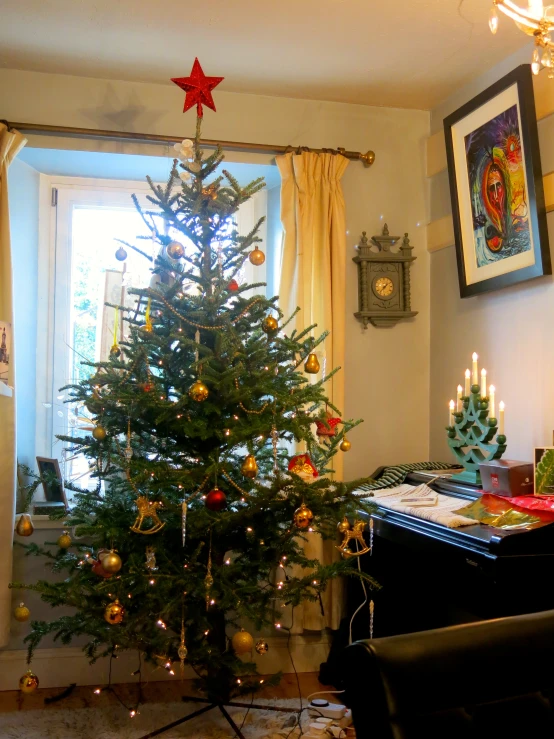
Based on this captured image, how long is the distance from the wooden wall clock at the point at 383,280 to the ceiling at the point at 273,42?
2.30ft

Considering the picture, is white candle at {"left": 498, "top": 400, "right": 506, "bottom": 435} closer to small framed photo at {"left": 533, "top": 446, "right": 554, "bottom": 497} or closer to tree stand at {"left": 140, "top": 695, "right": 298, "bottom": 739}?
small framed photo at {"left": 533, "top": 446, "right": 554, "bottom": 497}

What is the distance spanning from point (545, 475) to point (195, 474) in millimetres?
1106

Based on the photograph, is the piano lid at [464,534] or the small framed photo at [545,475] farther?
the small framed photo at [545,475]

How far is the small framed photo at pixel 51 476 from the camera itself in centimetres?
303

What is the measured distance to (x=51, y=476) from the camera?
9.81 feet

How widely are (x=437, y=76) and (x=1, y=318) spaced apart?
213 cm

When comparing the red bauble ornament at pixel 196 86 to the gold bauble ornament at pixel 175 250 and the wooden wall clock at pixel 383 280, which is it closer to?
the gold bauble ornament at pixel 175 250

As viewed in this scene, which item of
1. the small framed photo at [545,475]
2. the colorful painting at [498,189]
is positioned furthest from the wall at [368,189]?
the small framed photo at [545,475]

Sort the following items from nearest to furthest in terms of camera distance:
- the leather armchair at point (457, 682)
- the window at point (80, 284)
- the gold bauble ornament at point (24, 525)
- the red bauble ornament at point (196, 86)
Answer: the leather armchair at point (457, 682), the red bauble ornament at point (196, 86), the gold bauble ornament at point (24, 525), the window at point (80, 284)

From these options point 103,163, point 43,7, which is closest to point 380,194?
point 103,163

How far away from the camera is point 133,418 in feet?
7.72

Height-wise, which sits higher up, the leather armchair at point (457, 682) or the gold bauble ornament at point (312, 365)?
the gold bauble ornament at point (312, 365)

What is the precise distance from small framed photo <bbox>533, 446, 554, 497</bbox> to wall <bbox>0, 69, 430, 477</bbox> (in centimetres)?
116

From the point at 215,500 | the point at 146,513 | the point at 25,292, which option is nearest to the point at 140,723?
the point at 146,513
